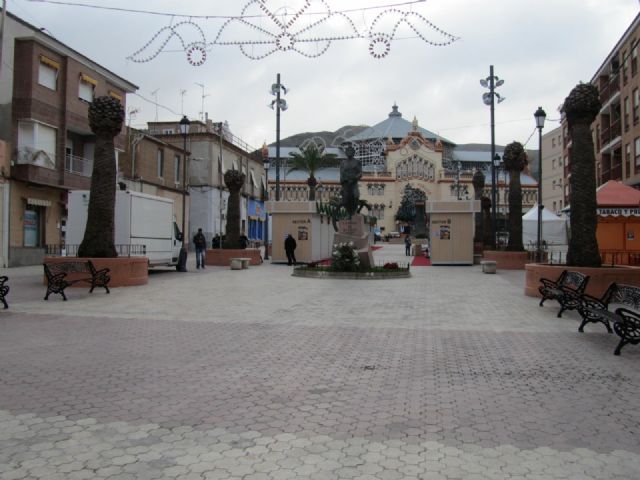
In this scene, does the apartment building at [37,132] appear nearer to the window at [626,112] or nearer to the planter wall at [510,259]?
the planter wall at [510,259]

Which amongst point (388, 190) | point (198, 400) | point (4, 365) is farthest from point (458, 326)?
point (388, 190)

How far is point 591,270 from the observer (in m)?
11.5

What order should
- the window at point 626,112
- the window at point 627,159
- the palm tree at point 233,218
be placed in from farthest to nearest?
the window at point 627,159
the window at point 626,112
the palm tree at point 233,218

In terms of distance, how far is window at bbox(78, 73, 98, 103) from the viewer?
95.1ft

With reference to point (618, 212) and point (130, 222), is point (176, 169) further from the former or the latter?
point (618, 212)

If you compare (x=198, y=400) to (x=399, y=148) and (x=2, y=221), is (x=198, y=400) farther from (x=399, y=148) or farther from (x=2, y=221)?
(x=399, y=148)

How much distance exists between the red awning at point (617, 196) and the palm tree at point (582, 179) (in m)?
7.45

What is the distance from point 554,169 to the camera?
238 ft

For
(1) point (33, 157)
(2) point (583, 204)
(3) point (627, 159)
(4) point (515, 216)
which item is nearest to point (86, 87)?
(1) point (33, 157)

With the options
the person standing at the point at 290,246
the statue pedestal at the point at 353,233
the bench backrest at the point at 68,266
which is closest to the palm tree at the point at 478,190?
the person standing at the point at 290,246

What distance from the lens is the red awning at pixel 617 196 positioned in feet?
62.5

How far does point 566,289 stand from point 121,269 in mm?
10810

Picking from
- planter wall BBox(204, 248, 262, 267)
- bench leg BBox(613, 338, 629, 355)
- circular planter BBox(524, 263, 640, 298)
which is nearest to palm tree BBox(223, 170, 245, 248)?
planter wall BBox(204, 248, 262, 267)

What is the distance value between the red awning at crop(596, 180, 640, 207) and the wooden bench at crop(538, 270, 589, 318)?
9.17 metres
